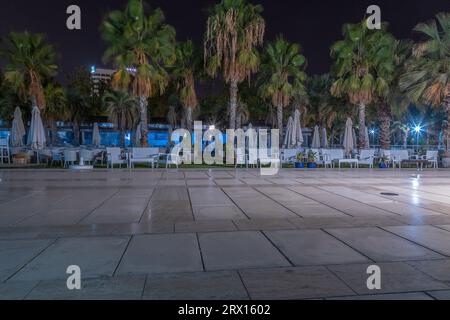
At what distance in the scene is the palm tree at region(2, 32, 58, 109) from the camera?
72.5 feet

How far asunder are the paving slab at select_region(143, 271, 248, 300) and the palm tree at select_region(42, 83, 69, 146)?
83.8ft

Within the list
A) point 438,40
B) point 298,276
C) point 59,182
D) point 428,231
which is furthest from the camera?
point 438,40

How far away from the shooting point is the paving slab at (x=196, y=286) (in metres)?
3.60

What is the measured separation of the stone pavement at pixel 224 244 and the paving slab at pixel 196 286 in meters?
0.01

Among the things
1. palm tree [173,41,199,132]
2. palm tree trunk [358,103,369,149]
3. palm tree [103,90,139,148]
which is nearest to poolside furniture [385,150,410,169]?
palm tree trunk [358,103,369,149]

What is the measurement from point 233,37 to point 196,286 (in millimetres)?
20082

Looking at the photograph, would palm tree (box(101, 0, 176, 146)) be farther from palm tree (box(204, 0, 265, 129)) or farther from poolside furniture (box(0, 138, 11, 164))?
poolside furniture (box(0, 138, 11, 164))

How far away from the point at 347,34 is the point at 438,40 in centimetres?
528

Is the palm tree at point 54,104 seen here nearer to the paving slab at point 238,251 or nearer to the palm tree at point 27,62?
the palm tree at point 27,62

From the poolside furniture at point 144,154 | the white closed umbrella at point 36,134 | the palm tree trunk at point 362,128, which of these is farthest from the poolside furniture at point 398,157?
the white closed umbrella at point 36,134

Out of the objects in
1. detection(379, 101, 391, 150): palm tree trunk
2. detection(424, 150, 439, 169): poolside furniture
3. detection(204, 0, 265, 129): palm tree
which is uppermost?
detection(204, 0, 265, 129): palm tree
